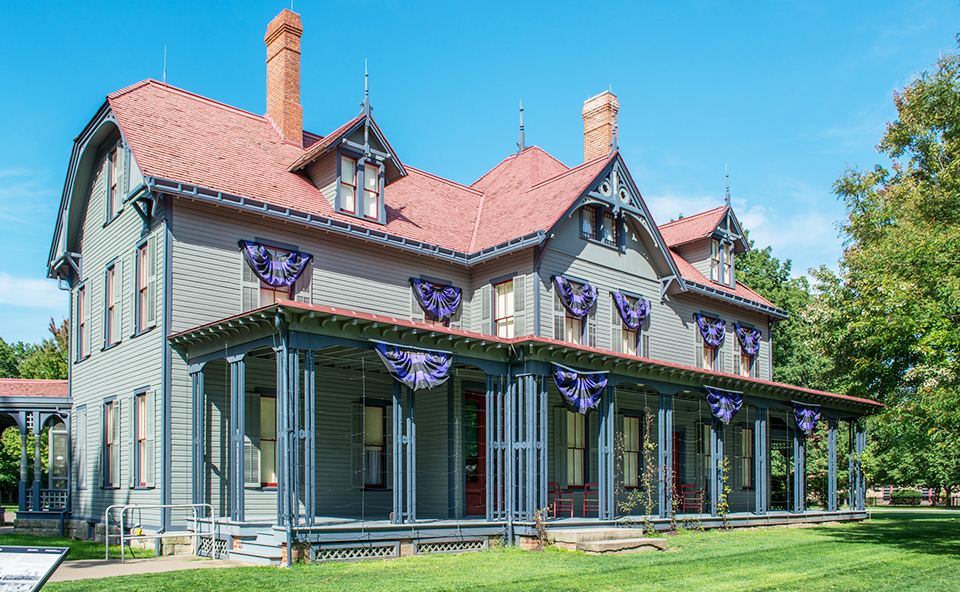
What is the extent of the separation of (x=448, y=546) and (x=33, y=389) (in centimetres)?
1290

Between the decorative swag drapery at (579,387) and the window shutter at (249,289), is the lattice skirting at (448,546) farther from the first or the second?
the window shutter at (249,289)

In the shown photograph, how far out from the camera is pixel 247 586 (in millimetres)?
10430

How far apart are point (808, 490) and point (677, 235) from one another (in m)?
20.9

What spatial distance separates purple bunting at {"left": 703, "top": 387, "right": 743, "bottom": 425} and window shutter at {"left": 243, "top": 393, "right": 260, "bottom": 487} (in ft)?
36.4

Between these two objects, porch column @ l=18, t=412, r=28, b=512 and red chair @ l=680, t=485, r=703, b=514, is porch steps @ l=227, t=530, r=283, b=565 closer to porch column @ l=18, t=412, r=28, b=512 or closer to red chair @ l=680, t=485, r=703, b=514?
porch column @ l=18, t=412, r=28, b=512

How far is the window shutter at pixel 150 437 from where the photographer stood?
1623cm

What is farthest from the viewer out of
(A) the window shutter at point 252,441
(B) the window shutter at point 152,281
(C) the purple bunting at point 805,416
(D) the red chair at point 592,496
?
(C) the purple bunting at point 805,416

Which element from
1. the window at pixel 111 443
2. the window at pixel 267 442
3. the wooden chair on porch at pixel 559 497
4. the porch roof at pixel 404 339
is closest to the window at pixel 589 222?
the porch roof at pixel 404 339

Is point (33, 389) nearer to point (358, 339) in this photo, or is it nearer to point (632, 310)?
point (358, 339)

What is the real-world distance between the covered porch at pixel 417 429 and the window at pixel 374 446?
0.12 feet

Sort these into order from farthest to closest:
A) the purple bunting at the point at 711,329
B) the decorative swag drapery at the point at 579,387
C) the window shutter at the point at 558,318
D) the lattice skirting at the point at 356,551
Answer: the purple bunting at the point at 711,329
the window shutter at the point at 558,318
the decorative swag drapery at the point at 579,387
the lattice skirting at the point at 356,551

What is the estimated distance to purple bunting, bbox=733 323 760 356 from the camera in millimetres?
27641

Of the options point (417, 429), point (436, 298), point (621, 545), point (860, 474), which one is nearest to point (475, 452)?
point (417, 429)

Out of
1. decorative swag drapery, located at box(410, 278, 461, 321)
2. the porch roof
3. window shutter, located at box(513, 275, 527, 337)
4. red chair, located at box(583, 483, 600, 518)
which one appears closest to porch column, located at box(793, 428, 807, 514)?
the porch roof
